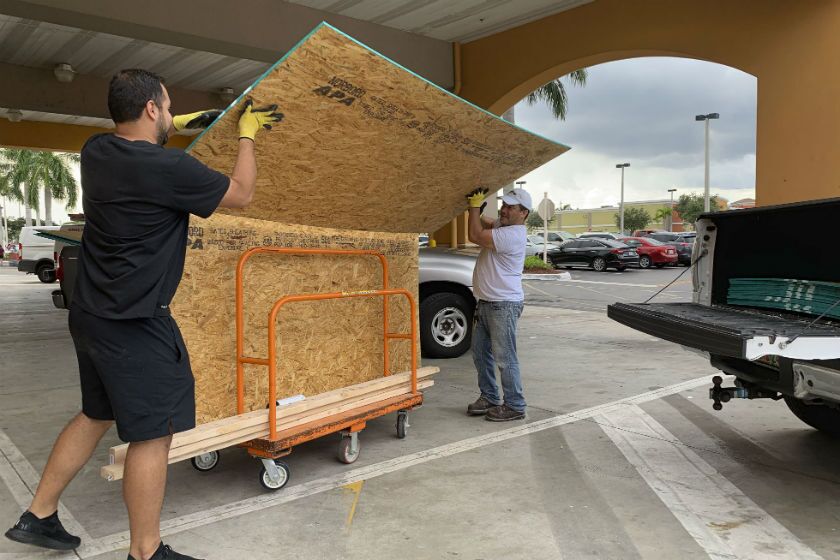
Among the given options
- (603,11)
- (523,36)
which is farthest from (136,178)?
(523,36)

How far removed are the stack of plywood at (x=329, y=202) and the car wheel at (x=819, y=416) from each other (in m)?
2.42

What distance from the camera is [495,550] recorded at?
3105 millimetres

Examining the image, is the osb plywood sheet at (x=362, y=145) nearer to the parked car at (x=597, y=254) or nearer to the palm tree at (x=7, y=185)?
the parked car at (x=597, y=254)

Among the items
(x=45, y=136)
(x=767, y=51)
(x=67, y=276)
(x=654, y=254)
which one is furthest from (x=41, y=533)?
(x=654, y=254)

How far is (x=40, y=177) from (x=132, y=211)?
183ft

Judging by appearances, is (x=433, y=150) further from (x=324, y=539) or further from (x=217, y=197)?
(x=324, y=539)

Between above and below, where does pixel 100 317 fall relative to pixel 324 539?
above

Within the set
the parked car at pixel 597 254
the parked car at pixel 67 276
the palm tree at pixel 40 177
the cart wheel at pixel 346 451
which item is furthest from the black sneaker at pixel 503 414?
the palm tree at pixel 40 177

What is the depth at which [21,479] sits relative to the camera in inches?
160

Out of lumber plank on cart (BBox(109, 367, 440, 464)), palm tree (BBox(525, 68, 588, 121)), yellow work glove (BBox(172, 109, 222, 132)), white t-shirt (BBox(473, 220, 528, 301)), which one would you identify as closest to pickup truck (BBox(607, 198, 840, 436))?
white t-shirt (BBox(473, 220, 528, 301))

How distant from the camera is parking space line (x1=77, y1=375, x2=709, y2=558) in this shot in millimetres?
3254

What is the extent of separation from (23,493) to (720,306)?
4.51 m

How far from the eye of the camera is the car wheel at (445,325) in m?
7.89

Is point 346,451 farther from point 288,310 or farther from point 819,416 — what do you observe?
point 819,416
